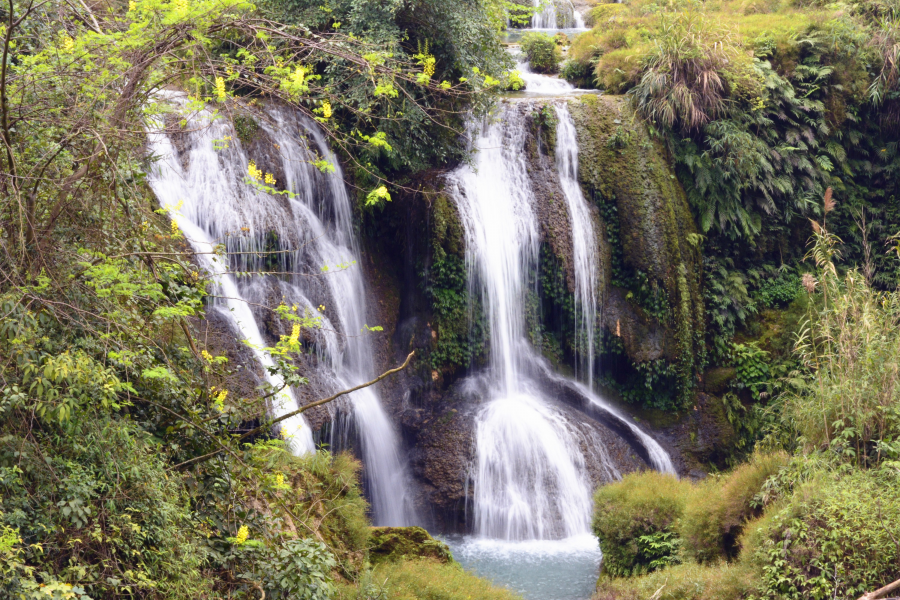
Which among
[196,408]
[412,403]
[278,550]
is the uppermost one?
[196,408]

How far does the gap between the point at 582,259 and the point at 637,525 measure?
5289mm

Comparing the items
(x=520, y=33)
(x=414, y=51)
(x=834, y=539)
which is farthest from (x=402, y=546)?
(x=520, y=33)

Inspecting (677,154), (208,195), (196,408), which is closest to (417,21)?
(208,195)

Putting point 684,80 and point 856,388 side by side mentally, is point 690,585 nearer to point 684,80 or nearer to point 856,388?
point 856,388

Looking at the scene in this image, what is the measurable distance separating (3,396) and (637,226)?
35.2ft

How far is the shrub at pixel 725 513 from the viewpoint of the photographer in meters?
7.79

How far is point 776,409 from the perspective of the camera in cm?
1262

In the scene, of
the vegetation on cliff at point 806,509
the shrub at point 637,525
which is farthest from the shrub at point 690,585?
the shrub at point 637,525

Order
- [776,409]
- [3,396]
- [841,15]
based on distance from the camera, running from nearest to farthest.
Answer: [3,396] < [776,409] < [841,15]

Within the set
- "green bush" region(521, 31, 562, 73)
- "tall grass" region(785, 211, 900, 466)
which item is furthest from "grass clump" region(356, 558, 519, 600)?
"green bush" region(521, 31, 562, 73)

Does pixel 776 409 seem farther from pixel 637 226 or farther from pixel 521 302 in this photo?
pixel 521 302

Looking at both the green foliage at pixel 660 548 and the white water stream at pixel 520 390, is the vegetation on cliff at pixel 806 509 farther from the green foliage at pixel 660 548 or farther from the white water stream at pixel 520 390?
the white water stream at pixel 520 390

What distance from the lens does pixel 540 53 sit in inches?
649

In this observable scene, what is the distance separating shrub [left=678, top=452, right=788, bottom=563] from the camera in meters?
7.79
